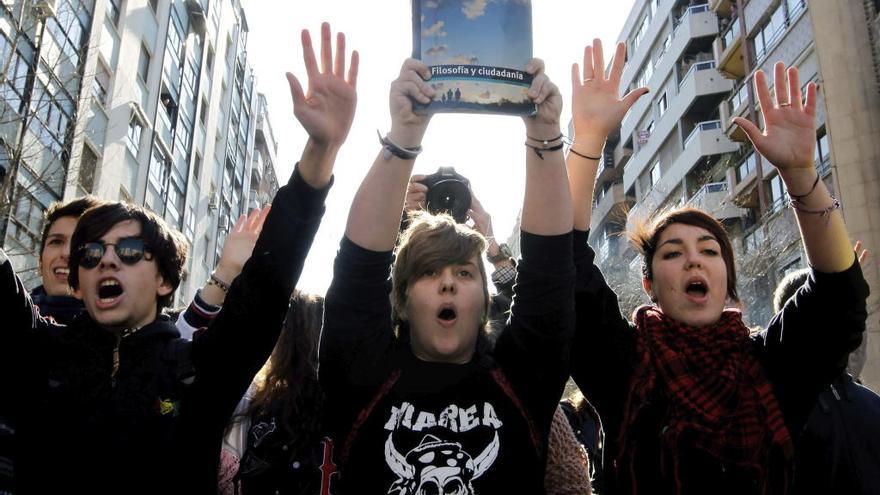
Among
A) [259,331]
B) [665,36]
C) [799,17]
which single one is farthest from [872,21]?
[259,331]

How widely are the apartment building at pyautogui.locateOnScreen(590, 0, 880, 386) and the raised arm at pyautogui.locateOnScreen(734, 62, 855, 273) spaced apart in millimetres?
6994

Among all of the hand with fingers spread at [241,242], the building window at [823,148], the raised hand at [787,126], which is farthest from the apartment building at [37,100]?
the building window at [823,148]

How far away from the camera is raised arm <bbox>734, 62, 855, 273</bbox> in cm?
236

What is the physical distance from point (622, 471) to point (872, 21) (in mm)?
20162

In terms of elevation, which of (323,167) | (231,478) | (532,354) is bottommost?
(231,478)

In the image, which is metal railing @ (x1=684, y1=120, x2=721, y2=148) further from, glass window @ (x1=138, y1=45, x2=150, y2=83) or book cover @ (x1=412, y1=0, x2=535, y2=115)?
book cover @ (x1=412, y1=0, x2=535, y2=115)

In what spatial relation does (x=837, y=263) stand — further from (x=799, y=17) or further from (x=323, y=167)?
(x=799, y=17)

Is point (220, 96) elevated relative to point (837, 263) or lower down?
elevated

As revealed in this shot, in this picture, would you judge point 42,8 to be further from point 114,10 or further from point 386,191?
point 386,191

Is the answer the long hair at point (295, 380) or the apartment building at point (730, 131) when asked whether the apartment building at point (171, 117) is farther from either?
the apartment building at point (730, 131)

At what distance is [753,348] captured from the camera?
2.53 m

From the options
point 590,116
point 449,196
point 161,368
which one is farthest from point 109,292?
point 590,116

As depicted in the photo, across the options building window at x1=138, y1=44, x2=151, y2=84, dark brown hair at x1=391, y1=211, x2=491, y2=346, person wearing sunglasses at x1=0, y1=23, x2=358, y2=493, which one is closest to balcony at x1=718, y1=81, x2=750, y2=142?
building window at x1=138, y1=44, x2=151, y2=84

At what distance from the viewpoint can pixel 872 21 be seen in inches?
731
